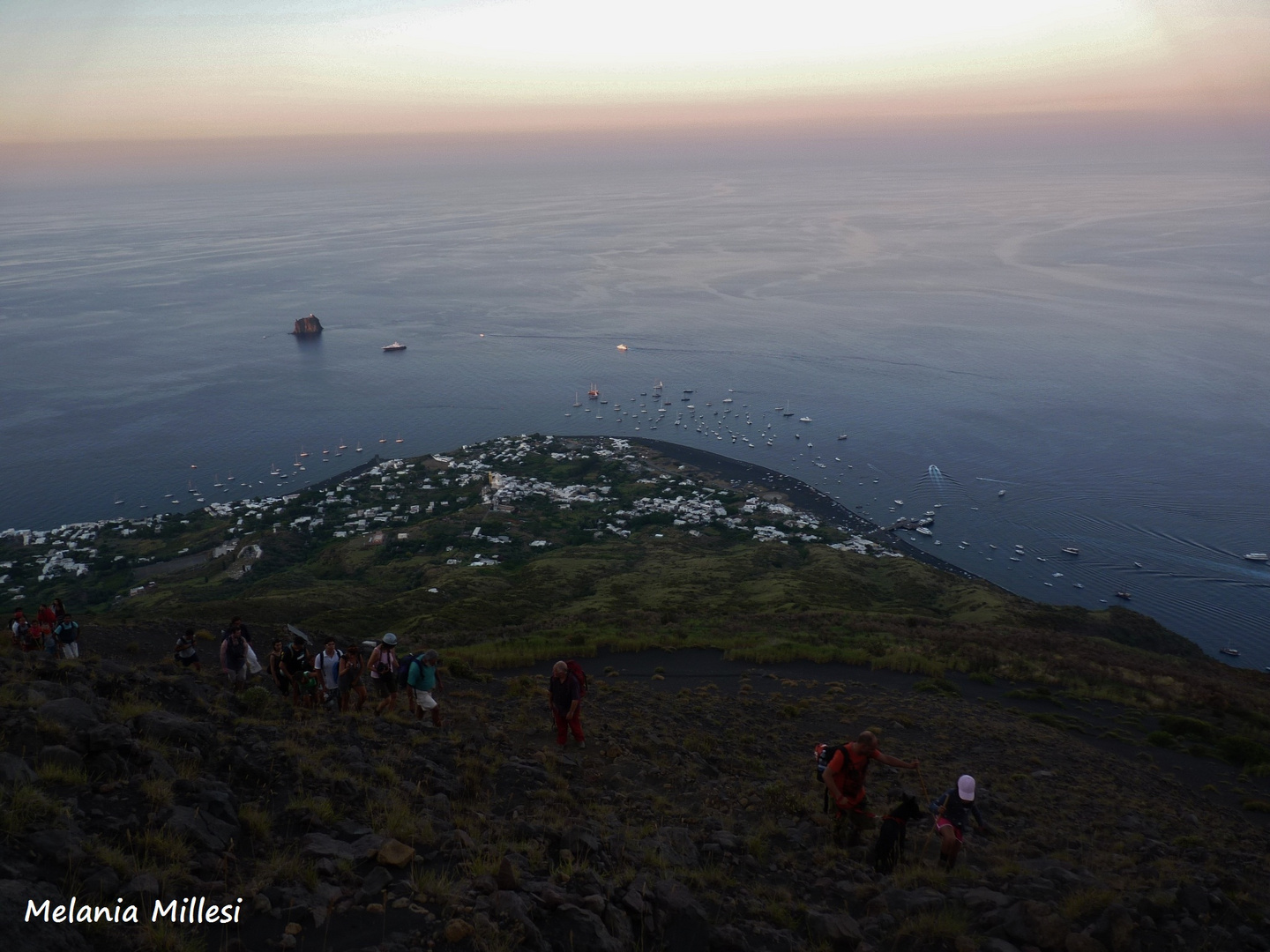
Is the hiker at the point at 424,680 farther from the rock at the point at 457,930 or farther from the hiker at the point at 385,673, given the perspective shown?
the rock at the point at 457,930

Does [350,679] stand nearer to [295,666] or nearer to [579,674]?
[295,666]

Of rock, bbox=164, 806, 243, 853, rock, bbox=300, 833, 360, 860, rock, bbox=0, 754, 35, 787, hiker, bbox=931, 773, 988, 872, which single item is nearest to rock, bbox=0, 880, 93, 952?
rock, bbox=164, 806, 243, 853

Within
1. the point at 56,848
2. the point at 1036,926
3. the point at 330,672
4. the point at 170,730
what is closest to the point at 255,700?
the point at 330,672

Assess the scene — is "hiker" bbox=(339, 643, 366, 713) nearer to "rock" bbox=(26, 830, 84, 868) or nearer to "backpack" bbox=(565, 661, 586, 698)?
"backpack" bbox=(565, 661, 586, 698)

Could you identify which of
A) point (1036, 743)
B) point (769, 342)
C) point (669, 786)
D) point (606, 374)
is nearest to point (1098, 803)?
point (1036, 743)

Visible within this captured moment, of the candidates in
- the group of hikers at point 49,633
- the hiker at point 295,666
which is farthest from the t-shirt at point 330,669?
the group of hikers at point 49,633

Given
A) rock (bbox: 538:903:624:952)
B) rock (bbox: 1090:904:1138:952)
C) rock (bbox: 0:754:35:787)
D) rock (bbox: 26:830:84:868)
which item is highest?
rock (bbox: 0:754:35:787)
